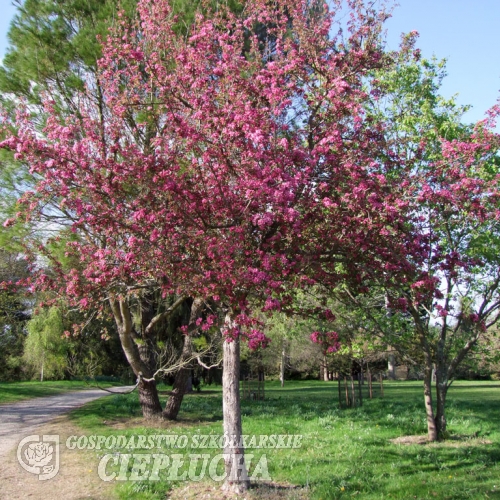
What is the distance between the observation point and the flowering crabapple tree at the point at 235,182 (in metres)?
5.40

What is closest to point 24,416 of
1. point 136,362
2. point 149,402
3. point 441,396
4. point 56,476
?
point 149,402

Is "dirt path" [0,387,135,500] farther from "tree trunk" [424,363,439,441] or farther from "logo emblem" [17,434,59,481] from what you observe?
"tree trunk" [424,363,439,441]

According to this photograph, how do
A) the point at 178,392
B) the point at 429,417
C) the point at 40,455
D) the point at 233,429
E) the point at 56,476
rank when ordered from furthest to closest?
the point at 178,392, the point at 429,417, the point at 40,455, the point at 56,476, the point at 233,429

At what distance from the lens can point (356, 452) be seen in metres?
8.78

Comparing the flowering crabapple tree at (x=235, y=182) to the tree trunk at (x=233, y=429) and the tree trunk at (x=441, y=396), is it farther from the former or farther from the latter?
the tree trunk at (x=441, y=396)

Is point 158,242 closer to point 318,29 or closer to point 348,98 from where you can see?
point 348,98

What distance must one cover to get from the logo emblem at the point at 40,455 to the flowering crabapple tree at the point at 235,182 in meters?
3.28

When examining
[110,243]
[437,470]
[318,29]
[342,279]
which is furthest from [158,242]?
[437,470]

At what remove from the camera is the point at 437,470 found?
762cm

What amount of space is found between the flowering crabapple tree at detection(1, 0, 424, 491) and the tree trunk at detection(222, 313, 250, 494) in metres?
0.02

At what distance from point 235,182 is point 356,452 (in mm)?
5717

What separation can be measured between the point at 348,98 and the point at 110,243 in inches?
137

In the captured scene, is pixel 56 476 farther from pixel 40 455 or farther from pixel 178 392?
pixel 178 392

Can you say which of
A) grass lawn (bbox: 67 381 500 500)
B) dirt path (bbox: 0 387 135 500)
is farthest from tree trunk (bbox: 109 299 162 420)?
dirt path (bbox: 0 387 135 500)
